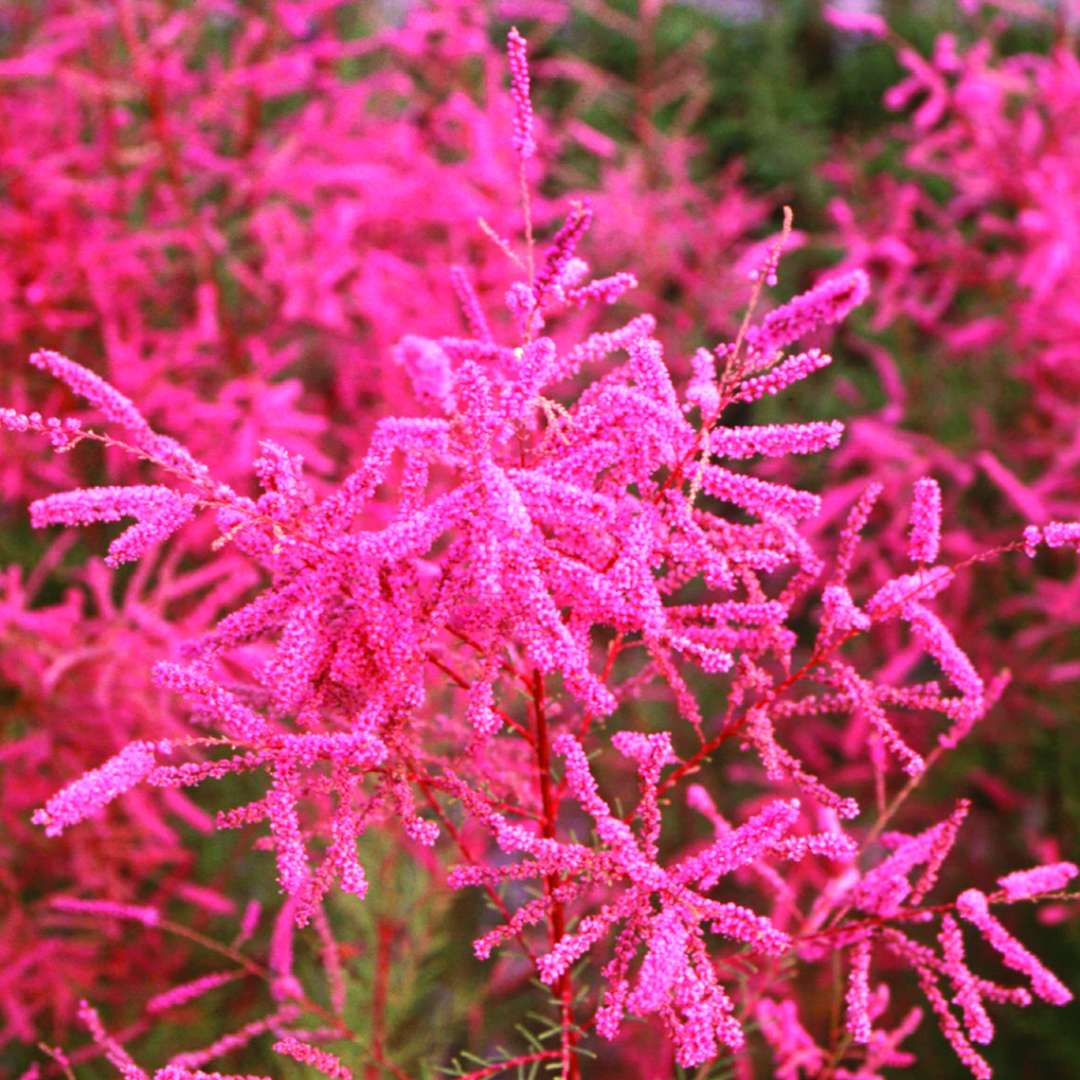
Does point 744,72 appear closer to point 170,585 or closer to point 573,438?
point 170,585

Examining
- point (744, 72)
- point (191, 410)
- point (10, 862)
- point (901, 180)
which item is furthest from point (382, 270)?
point (744, 72)

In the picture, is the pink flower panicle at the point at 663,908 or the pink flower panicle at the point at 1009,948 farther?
the pink flower panicle at the point at 1009,948

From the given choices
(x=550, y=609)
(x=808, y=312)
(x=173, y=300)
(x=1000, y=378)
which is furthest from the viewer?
(x=1000, y=378)

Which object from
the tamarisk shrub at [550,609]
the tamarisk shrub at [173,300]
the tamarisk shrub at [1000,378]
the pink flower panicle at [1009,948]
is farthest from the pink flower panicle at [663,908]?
the tamarisk shrub at [1000,378]

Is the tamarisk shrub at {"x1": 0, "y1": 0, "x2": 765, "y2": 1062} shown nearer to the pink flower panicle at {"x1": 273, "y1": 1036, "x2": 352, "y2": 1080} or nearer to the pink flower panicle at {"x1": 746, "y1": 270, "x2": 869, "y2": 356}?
the pink flower panicle at {"x1": 273, "y1": 1036, "x2": 352, "y2": 1080}

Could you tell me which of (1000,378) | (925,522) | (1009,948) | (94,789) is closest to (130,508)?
(94,789)

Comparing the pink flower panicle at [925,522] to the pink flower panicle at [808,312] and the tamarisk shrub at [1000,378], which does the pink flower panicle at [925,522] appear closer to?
the pink flower panicle at [808,312]

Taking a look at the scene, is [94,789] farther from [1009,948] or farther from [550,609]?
[1009,948]

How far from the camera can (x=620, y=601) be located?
31.7 inches

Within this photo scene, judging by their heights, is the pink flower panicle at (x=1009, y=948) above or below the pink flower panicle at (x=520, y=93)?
below

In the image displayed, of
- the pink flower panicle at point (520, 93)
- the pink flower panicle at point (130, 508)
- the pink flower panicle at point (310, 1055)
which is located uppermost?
the pink flower panicle at point (520, 93)

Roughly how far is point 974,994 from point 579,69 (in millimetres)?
2387

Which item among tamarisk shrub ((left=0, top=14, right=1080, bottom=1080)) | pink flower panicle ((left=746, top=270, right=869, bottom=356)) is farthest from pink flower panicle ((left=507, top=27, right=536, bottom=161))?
pink flower panicle ((left=746, top=270, right=869, bottom=356))

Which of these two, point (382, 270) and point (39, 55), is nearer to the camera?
point (39, 55)
